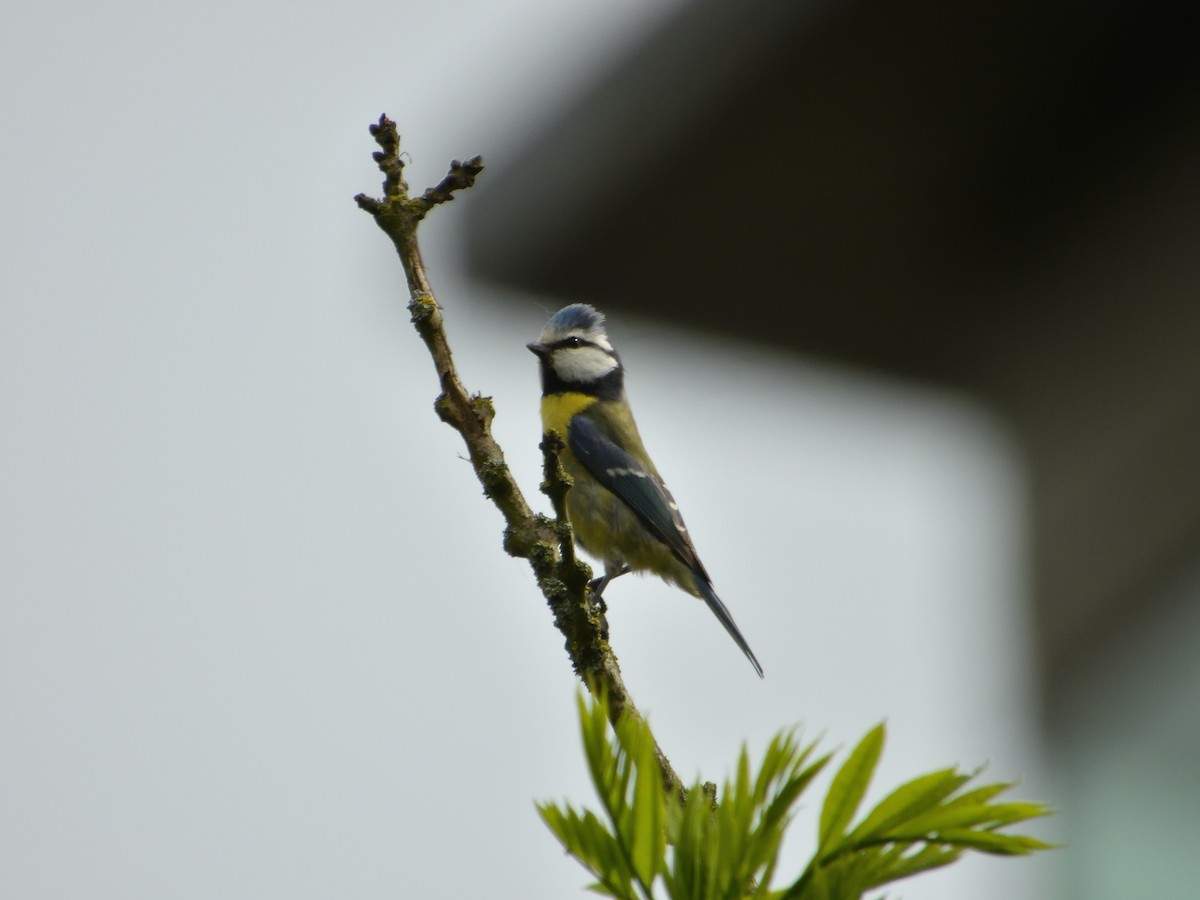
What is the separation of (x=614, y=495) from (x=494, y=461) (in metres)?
2.62

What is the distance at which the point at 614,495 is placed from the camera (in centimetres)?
375

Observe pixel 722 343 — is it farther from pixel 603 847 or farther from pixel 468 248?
pixel 603 847

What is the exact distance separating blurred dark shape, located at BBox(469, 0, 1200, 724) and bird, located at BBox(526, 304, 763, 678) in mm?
800

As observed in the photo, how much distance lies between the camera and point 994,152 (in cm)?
450

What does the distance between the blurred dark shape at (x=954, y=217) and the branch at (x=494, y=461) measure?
302 centimetres

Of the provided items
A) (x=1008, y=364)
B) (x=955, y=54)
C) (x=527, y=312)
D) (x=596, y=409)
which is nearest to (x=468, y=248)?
(x=527, y=312)

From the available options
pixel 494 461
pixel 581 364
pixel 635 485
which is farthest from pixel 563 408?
pixel 494 461

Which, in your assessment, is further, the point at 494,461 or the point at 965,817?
the point at 494,461

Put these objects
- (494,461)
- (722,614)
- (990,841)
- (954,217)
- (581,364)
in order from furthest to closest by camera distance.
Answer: (954,217) → (581,364) → (722,614) → (494,461) → (990,841)

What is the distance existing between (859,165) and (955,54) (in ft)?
1.91

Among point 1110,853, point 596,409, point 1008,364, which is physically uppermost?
point 1008,364

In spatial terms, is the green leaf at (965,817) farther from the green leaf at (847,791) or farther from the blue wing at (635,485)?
the blue wing at (635,485)

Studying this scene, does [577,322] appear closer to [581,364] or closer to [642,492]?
[581,364]

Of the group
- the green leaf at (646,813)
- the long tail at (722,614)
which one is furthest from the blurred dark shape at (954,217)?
the green leaf at (646,813)
